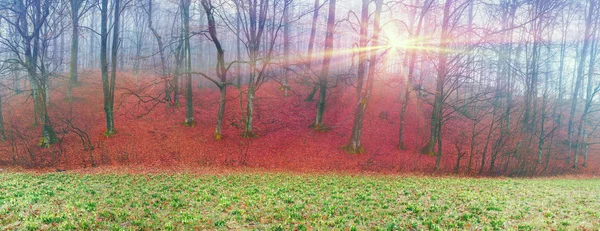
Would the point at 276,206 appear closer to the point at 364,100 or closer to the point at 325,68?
the point at 364,100

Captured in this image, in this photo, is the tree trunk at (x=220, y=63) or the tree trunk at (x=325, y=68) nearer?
the tree trunk at (x=220, y=63)

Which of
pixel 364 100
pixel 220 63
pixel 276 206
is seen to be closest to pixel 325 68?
pixel 364 100

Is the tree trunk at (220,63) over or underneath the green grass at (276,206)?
over

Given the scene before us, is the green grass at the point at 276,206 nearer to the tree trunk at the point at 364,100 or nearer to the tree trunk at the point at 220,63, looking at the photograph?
the tree trunk at the point at 364,100

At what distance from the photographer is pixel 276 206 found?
7.20m

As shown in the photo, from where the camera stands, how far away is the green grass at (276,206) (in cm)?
582

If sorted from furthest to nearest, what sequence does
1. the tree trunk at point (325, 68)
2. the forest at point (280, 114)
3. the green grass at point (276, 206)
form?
the tree trunk at point (325, 68)
the forest at point (280, 114)
the green grass at point (276, 206)

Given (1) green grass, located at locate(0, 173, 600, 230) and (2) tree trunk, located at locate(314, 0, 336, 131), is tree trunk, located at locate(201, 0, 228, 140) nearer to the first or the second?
(2) tree trunk, located at locate(314, 0, 336, 131)

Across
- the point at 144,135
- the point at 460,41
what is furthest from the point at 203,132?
the point at 460,41

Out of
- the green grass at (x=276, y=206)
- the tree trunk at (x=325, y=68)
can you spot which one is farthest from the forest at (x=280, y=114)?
the green grass at (x=276, y=206)

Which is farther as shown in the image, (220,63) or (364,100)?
(220,63)

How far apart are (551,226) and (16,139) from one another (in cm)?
2402

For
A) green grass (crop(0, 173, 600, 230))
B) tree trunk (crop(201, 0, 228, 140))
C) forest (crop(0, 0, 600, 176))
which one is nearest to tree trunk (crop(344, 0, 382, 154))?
forest (crop(0, 0, 600, 176))

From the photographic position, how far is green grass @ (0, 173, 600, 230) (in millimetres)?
5824
